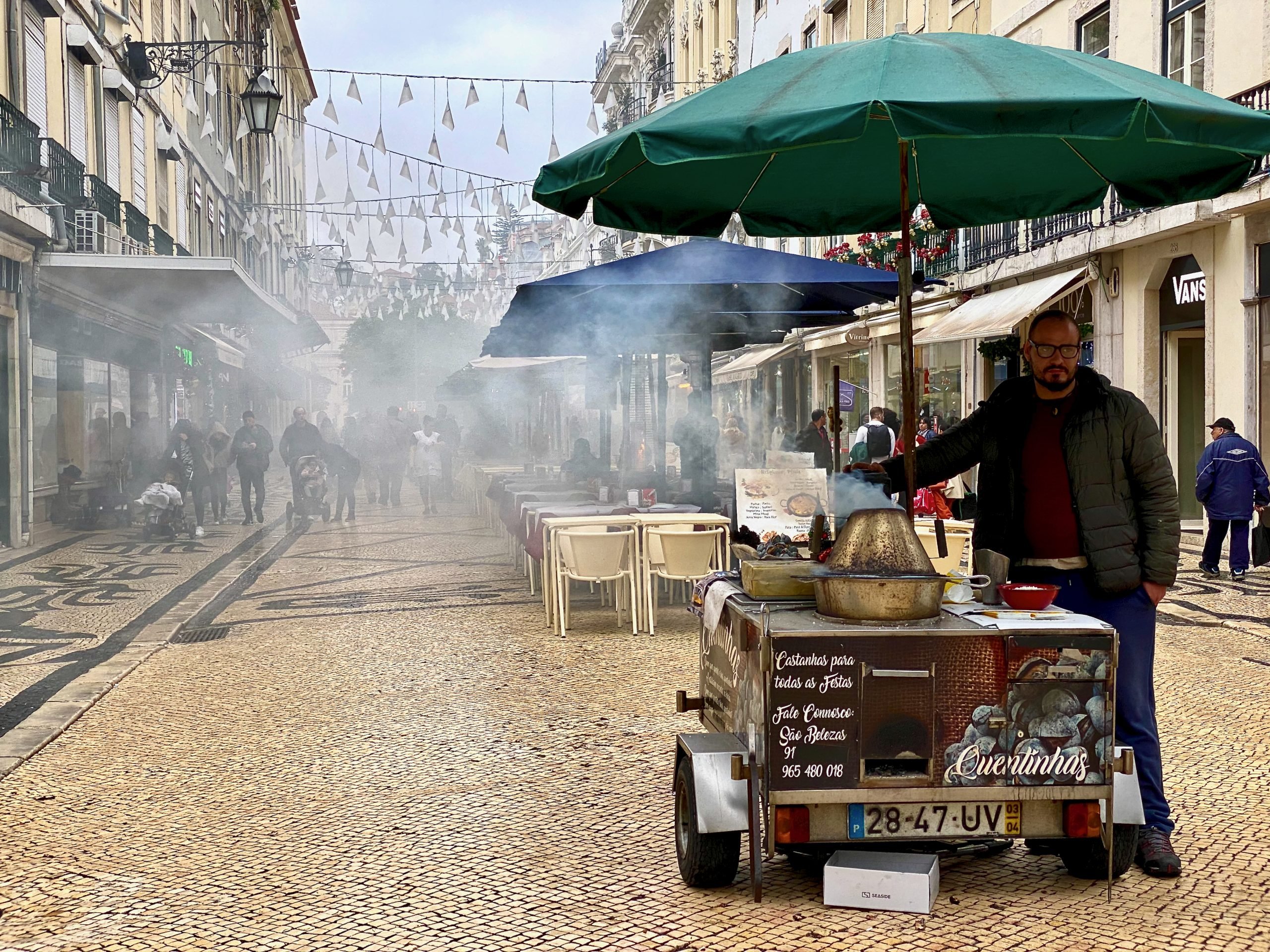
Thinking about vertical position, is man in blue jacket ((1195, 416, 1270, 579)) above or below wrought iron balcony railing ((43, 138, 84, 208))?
below

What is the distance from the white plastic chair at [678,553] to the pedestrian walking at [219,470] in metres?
11.5

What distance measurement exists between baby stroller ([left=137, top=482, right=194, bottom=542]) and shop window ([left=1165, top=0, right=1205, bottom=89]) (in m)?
13.0

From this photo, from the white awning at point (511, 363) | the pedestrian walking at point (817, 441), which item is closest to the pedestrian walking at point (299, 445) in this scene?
the white awning at point (511, 363)

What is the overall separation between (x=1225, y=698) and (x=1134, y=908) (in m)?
3.16

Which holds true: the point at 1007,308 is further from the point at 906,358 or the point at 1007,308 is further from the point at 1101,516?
the point at 1101,516

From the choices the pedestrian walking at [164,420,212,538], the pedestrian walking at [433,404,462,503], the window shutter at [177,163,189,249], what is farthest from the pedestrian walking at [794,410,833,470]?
Result: the window shutter at [177,163,189,249]

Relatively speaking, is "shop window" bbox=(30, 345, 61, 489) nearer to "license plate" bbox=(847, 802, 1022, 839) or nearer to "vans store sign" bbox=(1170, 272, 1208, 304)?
"vans store sign" bbox=(1170, 272, 1208, 304)

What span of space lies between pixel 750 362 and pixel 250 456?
1381 cm

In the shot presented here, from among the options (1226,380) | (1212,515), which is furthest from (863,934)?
(1226,380)

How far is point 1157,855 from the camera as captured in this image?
3922mm

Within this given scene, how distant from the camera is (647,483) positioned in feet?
36.8

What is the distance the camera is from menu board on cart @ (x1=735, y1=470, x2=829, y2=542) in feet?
16.8

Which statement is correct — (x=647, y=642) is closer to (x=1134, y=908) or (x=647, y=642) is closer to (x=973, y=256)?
(x=1134, y=908)

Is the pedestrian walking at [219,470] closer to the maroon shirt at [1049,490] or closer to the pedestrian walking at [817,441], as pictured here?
the pedestrian walking at [817,441]
